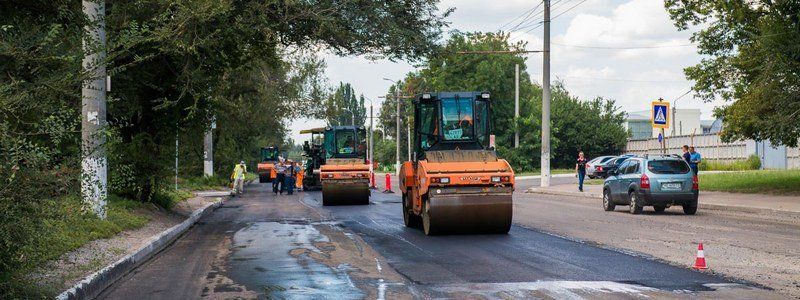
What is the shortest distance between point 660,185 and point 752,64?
791 centimetres

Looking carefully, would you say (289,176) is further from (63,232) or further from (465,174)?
(63,232)

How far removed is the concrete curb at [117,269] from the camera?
9.59 m

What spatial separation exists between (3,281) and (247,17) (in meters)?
11.0

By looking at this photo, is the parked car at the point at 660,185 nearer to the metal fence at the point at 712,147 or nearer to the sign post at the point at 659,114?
the sign post at the point at 659,114

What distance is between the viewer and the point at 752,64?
28188 millimetres

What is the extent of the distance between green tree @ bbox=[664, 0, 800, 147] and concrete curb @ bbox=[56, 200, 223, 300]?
14706 mm

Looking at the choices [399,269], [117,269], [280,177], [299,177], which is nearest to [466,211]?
[399,269]

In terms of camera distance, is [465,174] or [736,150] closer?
[465,174]

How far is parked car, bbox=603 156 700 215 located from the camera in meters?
22.7

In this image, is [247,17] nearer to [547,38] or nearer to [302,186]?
[547,38]

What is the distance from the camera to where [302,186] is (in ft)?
156

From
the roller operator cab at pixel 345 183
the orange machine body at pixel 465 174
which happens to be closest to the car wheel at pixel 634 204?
the orange machine body at pixel 465 174

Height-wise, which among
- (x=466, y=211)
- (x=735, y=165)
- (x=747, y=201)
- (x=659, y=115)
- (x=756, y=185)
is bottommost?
(x=747, y=201)

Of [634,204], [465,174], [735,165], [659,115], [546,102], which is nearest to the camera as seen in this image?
[465,174]
